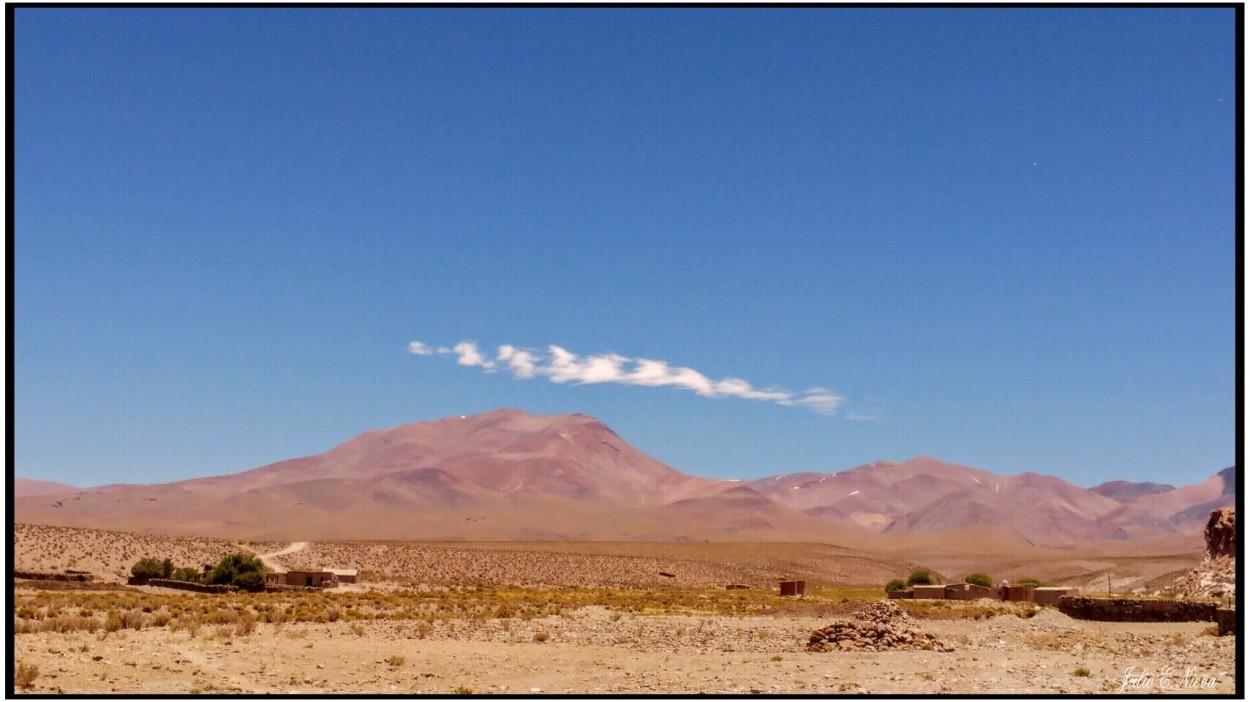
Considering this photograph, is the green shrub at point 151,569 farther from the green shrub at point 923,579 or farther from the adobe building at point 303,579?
the green shrub at point 923,579

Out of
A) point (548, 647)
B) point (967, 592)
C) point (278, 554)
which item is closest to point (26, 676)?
point (548, 647)

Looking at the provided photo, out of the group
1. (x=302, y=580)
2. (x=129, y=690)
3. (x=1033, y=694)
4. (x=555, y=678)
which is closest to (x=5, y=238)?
(x=129, y=690)

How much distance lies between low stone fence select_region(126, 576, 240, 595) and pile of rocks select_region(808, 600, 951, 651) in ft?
102

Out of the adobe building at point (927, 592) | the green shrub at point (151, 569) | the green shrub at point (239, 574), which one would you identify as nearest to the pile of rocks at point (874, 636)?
the adobe building at point (927, 592)

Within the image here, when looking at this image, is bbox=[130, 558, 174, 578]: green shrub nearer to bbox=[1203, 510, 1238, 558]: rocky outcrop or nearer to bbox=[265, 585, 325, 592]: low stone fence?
bbox=[265, 585, 325, 592]: low stone fence

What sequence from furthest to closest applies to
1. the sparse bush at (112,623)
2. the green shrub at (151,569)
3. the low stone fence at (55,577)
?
the green shrub at (151,569), the low stone fence at (55,577), the sparse bush at (112,623)

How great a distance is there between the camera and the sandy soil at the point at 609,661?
19.9 metres

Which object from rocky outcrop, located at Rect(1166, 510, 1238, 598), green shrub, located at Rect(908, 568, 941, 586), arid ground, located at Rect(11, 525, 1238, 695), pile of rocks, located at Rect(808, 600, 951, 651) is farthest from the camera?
green shrub, located at Rect(908, 568, 941, 586)

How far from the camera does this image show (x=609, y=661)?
79.6ft

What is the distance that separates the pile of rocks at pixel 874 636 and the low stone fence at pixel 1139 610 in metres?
8.92

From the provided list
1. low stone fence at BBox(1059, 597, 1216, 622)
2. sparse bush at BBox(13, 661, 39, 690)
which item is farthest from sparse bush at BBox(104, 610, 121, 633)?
low stone fence at BBox(1059, 597, 1216, 622)

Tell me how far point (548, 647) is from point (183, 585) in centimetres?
2855

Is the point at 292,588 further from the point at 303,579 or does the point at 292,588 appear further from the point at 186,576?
the point at 186,576

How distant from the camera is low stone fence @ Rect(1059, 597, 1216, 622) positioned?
1195 inches
